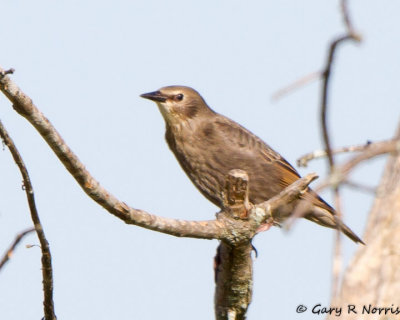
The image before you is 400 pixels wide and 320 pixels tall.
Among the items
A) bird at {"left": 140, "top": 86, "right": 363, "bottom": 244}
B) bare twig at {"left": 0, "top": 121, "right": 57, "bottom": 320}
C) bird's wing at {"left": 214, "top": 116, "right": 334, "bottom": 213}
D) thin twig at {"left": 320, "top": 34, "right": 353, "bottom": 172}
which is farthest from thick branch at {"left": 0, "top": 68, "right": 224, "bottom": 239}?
bird's wing at {"left": 214, "top": 116, "right": 334, "bottom": 213}

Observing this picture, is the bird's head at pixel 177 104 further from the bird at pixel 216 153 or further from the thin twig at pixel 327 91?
the thin twig at pixel 327 91

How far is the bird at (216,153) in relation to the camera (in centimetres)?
703

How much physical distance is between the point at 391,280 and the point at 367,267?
0.41 ft

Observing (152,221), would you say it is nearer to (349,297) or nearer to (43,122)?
(43,122)

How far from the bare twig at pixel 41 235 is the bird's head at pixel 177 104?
139 inches

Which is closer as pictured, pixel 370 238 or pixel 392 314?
pixel 392 314

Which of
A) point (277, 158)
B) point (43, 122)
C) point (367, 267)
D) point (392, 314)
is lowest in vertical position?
point (392, 314)

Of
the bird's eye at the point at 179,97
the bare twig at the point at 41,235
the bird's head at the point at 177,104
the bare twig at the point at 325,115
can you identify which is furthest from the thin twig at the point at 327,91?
the bird's eye at the point at 179,97

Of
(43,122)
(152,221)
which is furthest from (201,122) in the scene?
(43,122)

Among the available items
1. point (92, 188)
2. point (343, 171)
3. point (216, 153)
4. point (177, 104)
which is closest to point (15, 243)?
point (92, 188)

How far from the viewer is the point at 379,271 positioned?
322cm

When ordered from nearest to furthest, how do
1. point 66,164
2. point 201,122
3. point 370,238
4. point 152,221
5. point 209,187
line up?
1. point 370,238
2. point 66,164
3. point 152,221
4. point 209,187
5. point 201,122

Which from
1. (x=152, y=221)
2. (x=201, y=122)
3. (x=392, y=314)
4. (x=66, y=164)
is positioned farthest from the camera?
(x=201, y=122)

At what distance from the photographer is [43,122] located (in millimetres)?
3506
